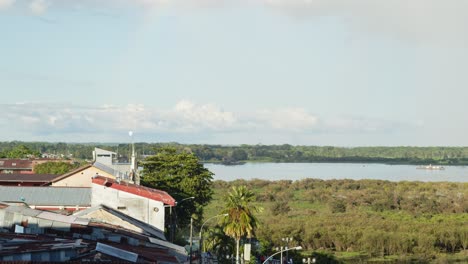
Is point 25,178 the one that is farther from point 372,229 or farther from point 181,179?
point 372,229

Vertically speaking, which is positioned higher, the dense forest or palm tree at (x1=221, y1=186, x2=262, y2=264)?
palm tree at (x1=221, y1=186, x2=262, y2=264)

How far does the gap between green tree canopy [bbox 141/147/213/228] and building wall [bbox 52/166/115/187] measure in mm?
11300

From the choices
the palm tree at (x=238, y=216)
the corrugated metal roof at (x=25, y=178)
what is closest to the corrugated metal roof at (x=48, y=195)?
the palm tree at (x=238, y=216)

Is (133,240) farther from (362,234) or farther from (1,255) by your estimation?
(362,234)

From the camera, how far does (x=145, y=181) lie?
94500 mm

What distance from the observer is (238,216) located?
244 feet

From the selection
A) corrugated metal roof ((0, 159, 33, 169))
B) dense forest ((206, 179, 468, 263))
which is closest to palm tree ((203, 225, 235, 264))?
dense forest ((206, 179, 468, 263))

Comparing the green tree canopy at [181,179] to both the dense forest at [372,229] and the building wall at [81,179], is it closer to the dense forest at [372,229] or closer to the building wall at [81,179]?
the dense forest at [372,229]

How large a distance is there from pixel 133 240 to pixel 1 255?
14.2 m

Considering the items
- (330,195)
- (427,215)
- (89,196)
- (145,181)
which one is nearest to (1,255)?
(89,196)

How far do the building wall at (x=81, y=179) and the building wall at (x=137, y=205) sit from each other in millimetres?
15472

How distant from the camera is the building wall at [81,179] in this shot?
80000 mm

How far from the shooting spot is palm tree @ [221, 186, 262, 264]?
7406 cm

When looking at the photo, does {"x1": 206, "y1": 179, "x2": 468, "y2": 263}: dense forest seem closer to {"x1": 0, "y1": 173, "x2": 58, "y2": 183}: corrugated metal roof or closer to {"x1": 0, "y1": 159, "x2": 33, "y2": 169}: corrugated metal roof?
{"x1": 0, "y1": 173, "x2": 58, "y2": 183}: corrugated metal roof
